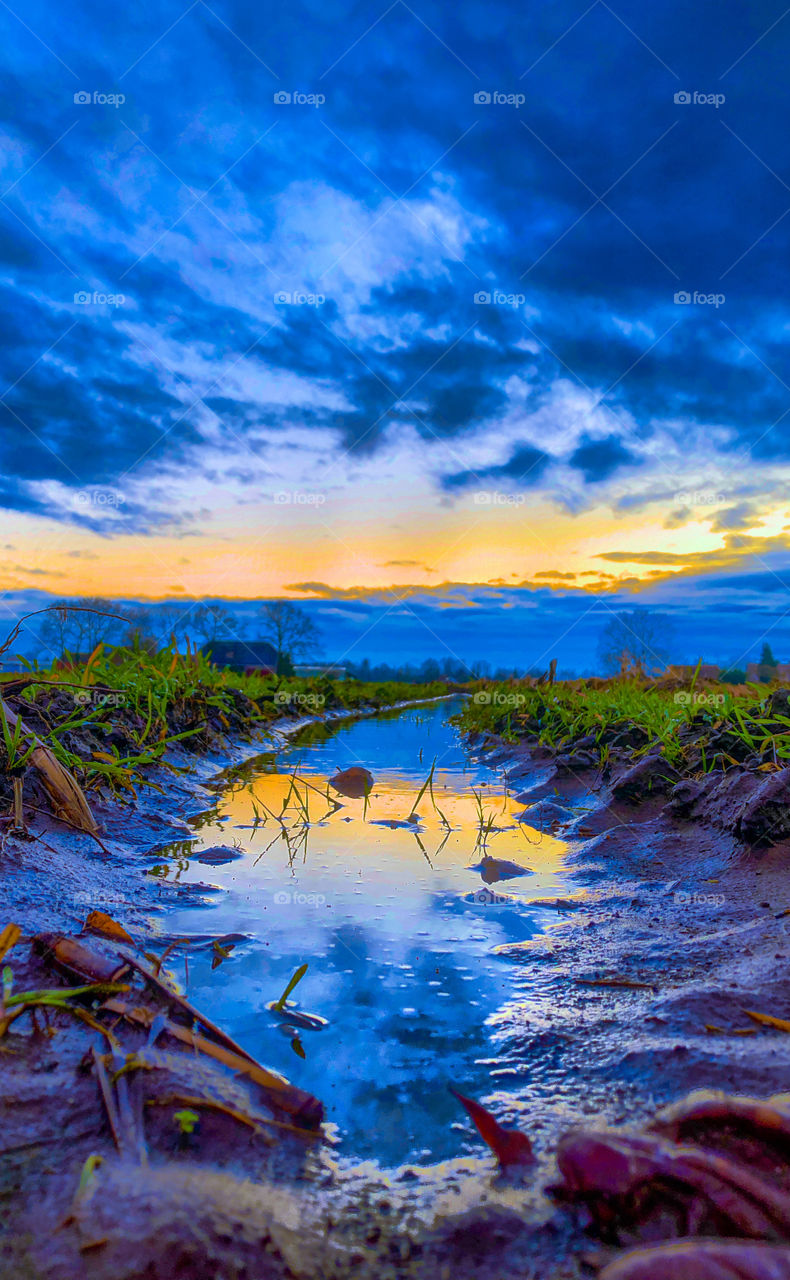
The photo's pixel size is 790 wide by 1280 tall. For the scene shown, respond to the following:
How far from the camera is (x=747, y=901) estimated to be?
2.55 meters

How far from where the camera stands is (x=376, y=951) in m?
2.09

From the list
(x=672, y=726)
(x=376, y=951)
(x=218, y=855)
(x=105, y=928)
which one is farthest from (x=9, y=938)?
(x=672, y=726)

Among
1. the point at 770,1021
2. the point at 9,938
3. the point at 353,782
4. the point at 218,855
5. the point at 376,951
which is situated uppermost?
the point at 9,938

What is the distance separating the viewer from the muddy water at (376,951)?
1.44 meters

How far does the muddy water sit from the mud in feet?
0.26

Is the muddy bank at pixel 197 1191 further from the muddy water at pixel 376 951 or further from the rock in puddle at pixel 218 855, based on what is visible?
the rock in puddle at pixel 218 855

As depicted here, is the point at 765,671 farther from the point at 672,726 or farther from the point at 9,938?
the point at 9,938

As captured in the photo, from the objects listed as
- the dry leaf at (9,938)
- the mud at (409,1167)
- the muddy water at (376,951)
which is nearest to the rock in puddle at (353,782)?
the muddy water at (376,951)

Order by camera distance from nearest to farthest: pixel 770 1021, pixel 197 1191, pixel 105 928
Result: 1. pixel 197 1191
2. pixel 770 1021
3. pixel 105 928

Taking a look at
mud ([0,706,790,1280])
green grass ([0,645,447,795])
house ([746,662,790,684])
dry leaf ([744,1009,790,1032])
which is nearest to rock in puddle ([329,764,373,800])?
green grass ([0,645,447,795])

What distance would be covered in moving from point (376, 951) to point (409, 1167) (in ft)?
2.89

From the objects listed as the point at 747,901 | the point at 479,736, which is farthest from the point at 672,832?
the point at 479,736

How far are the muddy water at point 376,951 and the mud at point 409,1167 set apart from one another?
0.08 meters

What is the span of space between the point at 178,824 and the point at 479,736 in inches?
257
